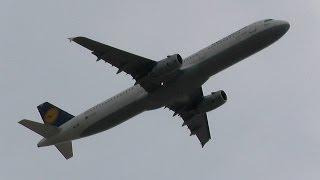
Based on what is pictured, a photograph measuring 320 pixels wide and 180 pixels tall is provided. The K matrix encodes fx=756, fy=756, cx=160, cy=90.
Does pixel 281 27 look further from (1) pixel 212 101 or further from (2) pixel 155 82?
(2) pixel 155 82

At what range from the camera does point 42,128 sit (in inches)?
2835

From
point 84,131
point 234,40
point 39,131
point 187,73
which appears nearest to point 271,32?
point 234,40

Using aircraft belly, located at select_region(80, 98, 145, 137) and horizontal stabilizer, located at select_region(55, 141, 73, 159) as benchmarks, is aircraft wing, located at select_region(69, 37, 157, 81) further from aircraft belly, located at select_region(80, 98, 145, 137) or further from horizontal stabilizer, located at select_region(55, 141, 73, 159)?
horizontal stabilizer, located at select_region(55, 141, 73, 159)

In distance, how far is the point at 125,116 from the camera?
6919 centimetres

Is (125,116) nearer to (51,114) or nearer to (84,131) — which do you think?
(84,131)

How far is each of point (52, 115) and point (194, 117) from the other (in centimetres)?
1446

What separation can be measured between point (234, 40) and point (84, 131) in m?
16.3

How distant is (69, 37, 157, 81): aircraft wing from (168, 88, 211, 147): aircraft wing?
7.69 metres

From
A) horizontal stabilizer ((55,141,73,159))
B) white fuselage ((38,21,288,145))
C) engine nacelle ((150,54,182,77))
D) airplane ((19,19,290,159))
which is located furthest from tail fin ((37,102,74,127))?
engine nacelle ((150,54,182,77))

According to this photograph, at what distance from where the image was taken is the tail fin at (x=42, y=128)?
235ft

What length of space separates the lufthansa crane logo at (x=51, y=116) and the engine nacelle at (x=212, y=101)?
14.0 meters

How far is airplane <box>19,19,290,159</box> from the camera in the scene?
216ft

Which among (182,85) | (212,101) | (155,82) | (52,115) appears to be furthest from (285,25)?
(52,115)

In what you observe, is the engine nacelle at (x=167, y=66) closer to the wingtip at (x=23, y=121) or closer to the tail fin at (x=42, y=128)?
the tail fin at (x=42, y=128)
